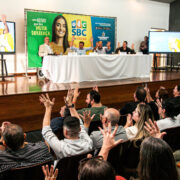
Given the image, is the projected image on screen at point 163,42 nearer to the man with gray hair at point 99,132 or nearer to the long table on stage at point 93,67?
the long table on stage at point 93,67

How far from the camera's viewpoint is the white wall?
7.67m

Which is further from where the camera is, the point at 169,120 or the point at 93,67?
the point at 93,67

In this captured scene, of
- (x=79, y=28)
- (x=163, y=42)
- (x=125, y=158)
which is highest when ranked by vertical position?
(x=79, y=28)

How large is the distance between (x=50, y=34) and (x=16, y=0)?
58.3 inches

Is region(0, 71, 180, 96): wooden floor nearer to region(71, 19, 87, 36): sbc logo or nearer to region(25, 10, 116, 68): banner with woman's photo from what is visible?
region(25, 10, 116, 68): banner with woman's photo

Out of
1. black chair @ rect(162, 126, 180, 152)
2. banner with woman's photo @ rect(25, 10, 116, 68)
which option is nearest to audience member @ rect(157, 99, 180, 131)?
black chair @ rect(162, 126, 180, 152)

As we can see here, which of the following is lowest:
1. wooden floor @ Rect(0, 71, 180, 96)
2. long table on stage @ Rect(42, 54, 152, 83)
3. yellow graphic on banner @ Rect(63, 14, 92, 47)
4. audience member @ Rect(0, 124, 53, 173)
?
audience member @ Rect(0, 124, 53, 173)

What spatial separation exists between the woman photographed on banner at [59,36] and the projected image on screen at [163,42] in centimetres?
303

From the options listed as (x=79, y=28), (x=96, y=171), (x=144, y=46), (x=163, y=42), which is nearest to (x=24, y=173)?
(x=96, y=171)

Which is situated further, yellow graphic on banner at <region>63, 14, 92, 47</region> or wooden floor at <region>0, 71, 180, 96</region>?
yellow graphic on banner at <region>63, 14, 92, 47</region>

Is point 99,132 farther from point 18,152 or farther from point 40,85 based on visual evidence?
point 40,85

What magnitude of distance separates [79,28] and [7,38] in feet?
9.78

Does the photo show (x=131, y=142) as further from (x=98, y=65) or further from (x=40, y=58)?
(x=40, y=58)

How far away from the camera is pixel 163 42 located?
8531 mm
